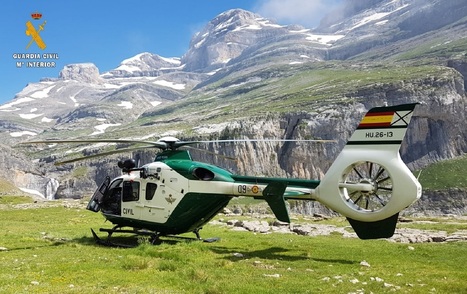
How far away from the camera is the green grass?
12.0m

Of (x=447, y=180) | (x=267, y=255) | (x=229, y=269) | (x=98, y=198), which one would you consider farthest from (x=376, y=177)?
(x=447, y=180)

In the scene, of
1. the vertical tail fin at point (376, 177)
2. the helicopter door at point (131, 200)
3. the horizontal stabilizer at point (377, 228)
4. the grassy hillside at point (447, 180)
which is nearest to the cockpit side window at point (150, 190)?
the helicopter door at point (131, 200)

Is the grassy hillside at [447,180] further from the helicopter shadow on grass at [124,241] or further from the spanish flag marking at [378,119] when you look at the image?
the spanish flag marking at [378,119]

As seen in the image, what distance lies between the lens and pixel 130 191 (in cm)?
2206

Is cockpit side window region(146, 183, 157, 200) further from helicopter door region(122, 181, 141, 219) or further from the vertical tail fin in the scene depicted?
the vertical tail fin

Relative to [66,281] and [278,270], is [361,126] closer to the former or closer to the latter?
[278,270]

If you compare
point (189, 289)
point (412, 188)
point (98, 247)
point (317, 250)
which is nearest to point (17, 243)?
point (98, 247)

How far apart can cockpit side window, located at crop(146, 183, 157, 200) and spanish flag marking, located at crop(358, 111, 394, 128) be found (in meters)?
11.2

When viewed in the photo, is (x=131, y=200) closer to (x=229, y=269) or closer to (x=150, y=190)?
(x=150, y=190)

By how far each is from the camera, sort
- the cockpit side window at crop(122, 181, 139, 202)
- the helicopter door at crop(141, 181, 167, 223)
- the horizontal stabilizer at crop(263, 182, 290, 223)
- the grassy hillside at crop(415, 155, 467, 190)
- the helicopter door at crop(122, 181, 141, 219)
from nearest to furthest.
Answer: the horizontal stabilizer at crop(263, 182, 290, 223)
the helicopter door at crop(141, 181, 167, 223)
the helicopter door at crop(122, 181, 141, 219)
the cockpit side window at crop(122, 181, 139, 202)
the grassy hillside at crop(415, 155, 467, 190)

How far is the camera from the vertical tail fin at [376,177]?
51.7 feet

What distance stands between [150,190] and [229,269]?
8213 mm

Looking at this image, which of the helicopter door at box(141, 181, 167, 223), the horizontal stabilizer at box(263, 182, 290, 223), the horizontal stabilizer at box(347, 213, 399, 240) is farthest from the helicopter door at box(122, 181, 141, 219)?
the horizontal stabilizer at box(347, 213, 399, 240)

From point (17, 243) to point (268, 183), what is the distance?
14.3 m
